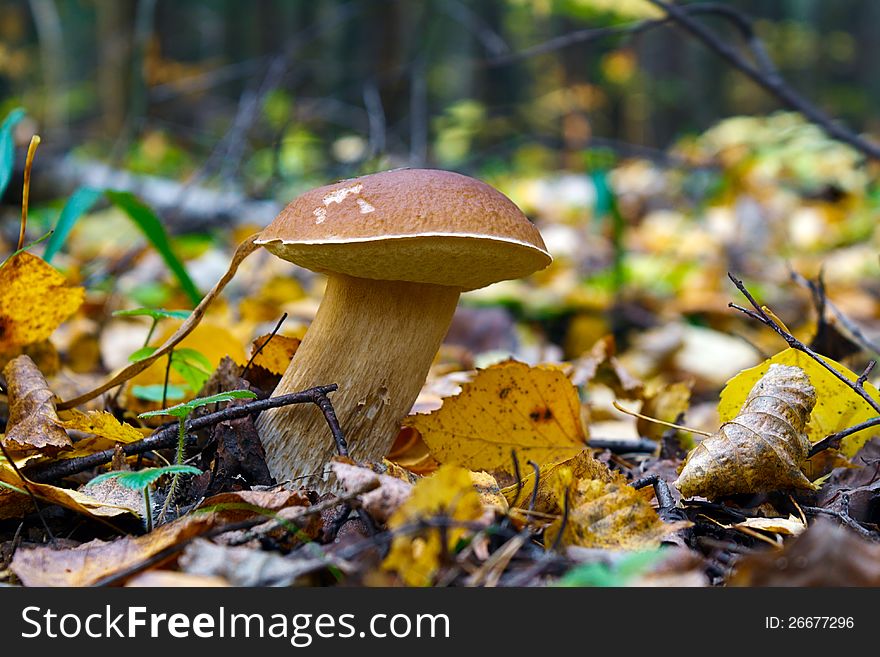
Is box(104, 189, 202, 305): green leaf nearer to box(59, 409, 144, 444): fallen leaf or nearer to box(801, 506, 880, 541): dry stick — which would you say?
box(59, 409, 144, 444): fallen leaf

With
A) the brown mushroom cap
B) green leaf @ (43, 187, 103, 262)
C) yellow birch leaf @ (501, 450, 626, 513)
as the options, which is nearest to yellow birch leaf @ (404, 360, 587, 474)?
yellow birch leaf @ (501, 450, 626, 513)

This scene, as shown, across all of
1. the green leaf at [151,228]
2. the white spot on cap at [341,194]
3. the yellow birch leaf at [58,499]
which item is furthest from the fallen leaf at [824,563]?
the green leaf at [151,228]

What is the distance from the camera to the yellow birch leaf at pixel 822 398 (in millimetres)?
1340

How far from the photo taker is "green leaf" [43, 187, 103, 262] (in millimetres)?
1678

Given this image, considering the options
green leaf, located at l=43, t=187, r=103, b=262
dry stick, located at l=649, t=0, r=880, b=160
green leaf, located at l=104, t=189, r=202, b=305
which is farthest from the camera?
dry stick, located at l=649, t=0, r=880, b=160

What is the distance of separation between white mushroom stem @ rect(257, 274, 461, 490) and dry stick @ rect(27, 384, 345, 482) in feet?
0.19

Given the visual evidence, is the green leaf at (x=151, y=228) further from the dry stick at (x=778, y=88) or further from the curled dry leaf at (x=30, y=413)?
the dry stick at (x=778, y=88)

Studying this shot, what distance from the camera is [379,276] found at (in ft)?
4.06

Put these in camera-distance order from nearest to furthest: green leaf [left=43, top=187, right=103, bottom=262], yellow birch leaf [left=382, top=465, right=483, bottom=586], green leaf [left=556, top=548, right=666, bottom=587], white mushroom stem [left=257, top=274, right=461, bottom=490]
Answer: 1. green leaf [left=556, top=548, right=666, bottom=587]
2. yellow birch leaf [left=382, top=465, right=483, bottom=586]
3. white mushroom stem [left=257, top=274, right=461, bottom=490]
4. green leaf [left=43, top=187, right=103, bottom=262]

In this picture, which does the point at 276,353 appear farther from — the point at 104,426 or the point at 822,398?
the point at 822,398

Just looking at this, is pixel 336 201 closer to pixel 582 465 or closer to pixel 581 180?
pixel 582 465

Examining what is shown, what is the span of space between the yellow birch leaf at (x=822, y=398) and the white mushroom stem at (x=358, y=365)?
53cm

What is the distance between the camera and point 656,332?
331 centimetres

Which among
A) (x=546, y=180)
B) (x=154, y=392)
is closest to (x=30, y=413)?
(x=154, y=392)
